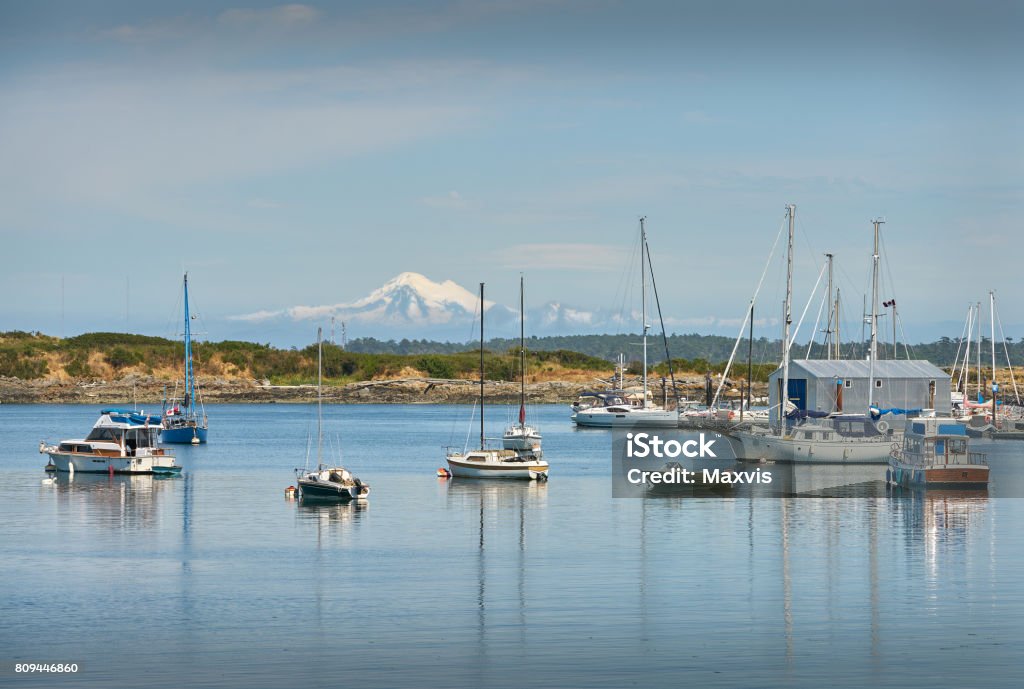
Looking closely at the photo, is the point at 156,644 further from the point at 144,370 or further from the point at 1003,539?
the point at 144,370

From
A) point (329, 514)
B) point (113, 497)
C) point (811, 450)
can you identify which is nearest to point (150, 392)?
point (113, 497)

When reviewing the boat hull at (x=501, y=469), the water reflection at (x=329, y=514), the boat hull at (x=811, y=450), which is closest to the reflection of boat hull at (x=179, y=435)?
the boat hull at (x=501, y=469)

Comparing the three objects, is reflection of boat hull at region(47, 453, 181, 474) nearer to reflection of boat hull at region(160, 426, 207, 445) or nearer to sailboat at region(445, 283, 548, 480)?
sailboat at region(445, 283, 548, 480)

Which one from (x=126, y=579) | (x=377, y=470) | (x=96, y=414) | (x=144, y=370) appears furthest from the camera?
(x=144, y=370)

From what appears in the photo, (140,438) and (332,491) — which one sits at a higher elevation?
(140,438)

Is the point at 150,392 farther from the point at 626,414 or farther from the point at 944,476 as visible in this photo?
the point at 944,476

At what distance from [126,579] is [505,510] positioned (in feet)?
69.4

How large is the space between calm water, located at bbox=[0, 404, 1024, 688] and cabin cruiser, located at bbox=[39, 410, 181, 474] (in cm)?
573

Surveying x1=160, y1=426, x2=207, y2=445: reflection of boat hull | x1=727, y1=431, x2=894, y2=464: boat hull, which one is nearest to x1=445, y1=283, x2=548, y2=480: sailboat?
x1=727, y1=431, x2=894, y2=464: boat hull

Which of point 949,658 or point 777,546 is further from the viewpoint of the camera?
point 777,546

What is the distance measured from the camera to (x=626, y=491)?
6431 cm

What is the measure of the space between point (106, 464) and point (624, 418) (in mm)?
64715

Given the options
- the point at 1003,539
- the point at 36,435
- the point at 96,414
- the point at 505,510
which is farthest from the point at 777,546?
the point at 96,414

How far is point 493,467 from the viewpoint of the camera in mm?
69000
